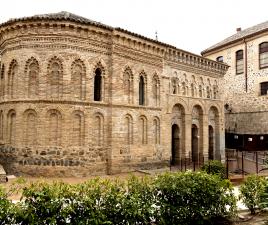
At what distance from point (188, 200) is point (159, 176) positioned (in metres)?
0.95

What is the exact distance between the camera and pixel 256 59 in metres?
26.1

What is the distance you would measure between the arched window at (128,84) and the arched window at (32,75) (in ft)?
16.7

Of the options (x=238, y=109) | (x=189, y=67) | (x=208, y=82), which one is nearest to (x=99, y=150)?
(x=189, y=67)

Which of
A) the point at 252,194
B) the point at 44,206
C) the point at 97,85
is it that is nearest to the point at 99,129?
the point at 97,85

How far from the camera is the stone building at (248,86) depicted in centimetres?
2555

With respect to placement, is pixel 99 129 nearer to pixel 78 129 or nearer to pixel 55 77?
pixel 78 129

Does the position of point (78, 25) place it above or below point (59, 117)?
above

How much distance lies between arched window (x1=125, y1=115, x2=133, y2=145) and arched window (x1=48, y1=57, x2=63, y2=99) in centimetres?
428

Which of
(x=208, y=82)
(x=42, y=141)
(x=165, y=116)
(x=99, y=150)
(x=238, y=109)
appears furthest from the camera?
(x=238, y=109)

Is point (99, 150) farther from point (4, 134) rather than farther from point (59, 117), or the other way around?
point (4, 134)

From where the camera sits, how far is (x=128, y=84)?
16.6 meters

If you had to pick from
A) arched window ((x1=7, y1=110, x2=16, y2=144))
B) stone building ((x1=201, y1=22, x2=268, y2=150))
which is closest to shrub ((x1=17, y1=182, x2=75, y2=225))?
arched window ((x1=7, y1=110, x2=16, y2=144))

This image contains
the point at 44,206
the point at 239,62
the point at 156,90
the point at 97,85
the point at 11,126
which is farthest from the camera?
the point at 239,62

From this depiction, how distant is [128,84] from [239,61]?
16644 millimetres
